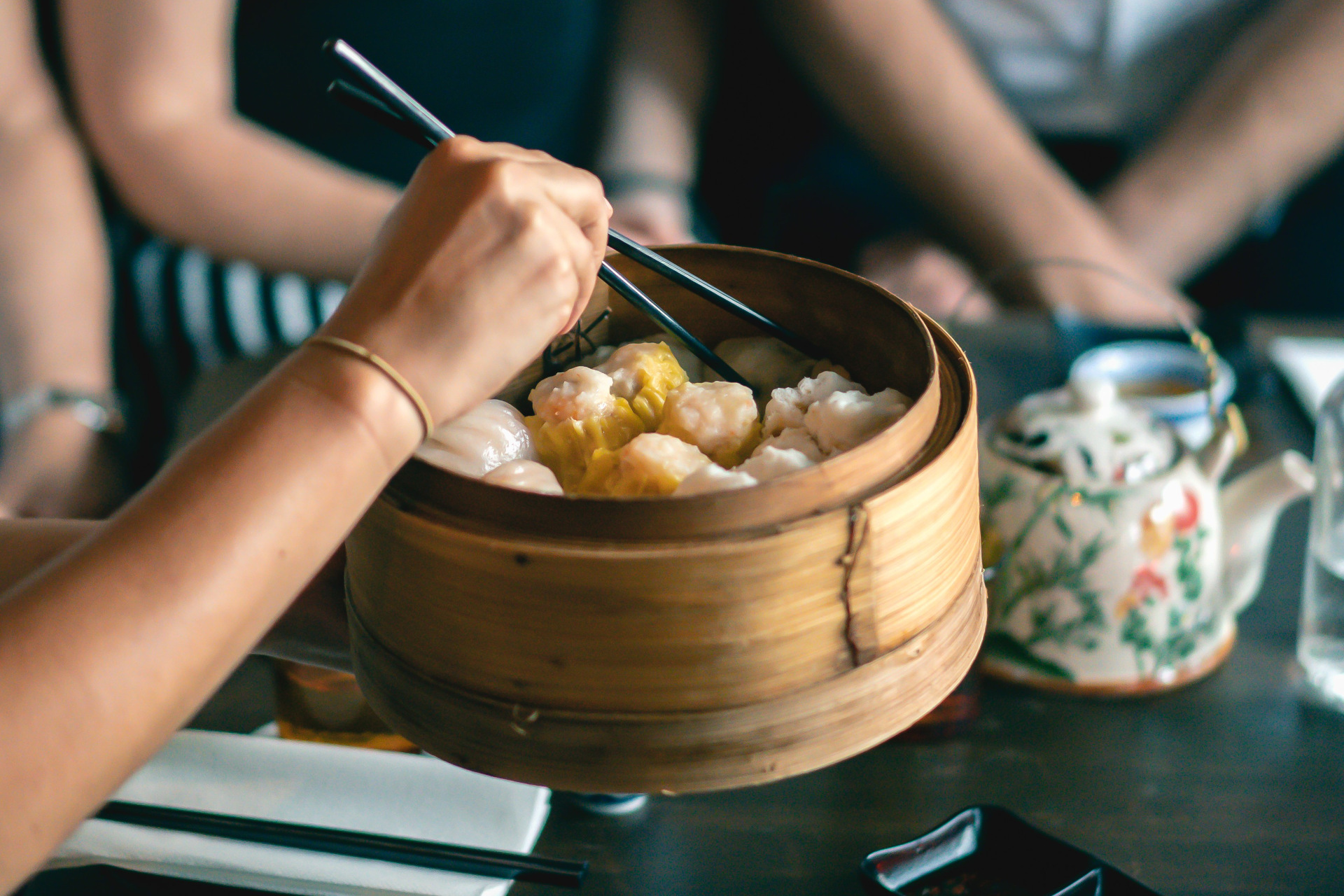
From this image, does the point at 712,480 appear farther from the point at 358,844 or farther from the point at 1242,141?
the point at 1242,141

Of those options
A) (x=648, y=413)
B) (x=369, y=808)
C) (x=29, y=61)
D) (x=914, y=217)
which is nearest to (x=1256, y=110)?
(x=914, y=217)

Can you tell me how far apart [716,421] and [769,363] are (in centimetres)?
12

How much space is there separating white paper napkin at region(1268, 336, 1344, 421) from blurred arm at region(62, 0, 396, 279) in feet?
5.42

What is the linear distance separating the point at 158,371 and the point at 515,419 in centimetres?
184

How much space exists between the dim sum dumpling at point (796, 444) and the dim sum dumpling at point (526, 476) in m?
0.13

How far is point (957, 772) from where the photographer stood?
1.00 meters

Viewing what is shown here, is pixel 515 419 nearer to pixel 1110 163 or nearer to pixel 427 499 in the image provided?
pixel 427 499

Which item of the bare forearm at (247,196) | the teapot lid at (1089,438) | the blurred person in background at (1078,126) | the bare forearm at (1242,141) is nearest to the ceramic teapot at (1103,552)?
the teapot lid at (1089,438)

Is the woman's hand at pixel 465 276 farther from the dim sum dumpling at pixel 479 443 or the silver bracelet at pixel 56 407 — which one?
the silver bracelet at pixel 56 407

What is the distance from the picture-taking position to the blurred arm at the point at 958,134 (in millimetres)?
2273

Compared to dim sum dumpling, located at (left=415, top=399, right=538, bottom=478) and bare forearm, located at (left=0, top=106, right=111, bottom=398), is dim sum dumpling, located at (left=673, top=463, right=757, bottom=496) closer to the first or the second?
dim sum dumpling, located at (left=415, top=399, right=538, bottom=478)

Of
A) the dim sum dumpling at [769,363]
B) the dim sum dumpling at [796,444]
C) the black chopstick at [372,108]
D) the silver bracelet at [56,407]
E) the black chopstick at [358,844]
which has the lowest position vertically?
the silver bracelet at [56,407]

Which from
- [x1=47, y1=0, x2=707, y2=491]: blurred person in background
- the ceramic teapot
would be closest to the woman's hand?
the ceramic teapot

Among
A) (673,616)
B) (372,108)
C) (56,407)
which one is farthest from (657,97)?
(673,616)
